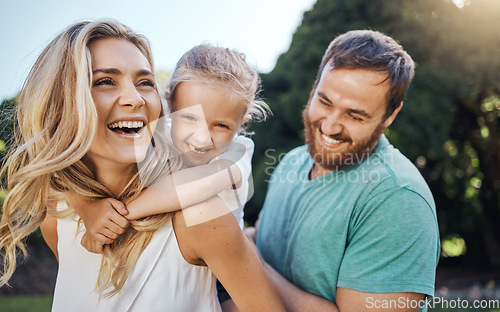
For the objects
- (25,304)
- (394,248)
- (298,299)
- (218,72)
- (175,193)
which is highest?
(218,72)

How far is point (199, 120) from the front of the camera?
7.23 ft

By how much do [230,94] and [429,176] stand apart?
22.1ft

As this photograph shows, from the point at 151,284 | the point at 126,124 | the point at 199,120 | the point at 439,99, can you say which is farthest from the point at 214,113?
the point at 439,99

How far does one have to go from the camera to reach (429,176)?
25.8 feet

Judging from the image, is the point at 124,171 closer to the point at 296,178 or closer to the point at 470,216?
the point at 296,178

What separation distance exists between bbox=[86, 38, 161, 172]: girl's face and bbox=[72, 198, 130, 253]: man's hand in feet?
0.64

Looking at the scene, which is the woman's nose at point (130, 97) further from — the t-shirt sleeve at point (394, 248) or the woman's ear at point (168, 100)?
the t-shirt sleeve at point (394, 248)

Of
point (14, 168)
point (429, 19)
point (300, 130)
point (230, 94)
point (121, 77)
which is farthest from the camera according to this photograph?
point (300, 130)

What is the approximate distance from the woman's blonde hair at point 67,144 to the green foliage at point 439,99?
534cm

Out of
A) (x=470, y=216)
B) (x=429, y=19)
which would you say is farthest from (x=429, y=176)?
(x=429, y=19)

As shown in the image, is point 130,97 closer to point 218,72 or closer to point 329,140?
point 218,72

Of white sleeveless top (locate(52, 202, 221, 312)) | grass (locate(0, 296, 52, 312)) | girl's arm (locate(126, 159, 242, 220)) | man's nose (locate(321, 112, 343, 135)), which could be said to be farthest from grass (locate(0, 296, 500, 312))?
girl's arm (locate(126, 159, 242, 220))

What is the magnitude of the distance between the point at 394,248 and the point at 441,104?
546 cm

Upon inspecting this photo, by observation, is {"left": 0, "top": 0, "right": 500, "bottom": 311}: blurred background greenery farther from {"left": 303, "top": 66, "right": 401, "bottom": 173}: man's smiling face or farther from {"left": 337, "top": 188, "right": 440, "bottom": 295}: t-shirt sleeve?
{"left": 337, "top": 188, "right": 440, "bottom": 295}: t-shirt sleeve
